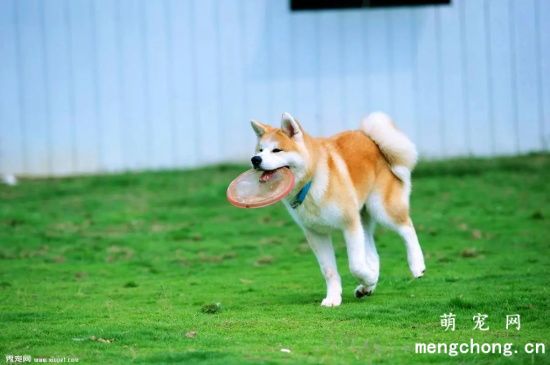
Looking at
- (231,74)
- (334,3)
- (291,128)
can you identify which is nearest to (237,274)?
(291,128)

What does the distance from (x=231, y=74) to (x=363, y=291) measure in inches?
366

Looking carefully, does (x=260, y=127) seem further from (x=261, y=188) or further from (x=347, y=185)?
(x=347, y=185)

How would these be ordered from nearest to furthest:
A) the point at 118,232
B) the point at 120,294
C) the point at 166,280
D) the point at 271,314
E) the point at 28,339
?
the point at 28,339
the point at 271,314
the point at 120,294
the point at 166,280
the point at 118,232

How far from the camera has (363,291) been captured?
8773 mm

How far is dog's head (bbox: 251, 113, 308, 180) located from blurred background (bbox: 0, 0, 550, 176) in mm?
9105

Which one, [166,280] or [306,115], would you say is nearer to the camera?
[166,280]

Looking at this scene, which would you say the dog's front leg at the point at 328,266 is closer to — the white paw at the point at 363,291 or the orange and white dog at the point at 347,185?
the orange and white dog at the point at 347,185

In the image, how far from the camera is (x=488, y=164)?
17078 mm

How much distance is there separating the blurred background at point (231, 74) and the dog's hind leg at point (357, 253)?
9.13m

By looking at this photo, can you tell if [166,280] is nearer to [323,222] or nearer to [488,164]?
[323,222]

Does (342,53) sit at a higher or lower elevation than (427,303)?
higher

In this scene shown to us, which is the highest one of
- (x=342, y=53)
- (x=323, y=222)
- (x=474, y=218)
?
(x=342, y=53)

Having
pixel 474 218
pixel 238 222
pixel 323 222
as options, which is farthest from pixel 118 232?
pixel 323 222

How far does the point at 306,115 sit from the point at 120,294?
27.2ft
